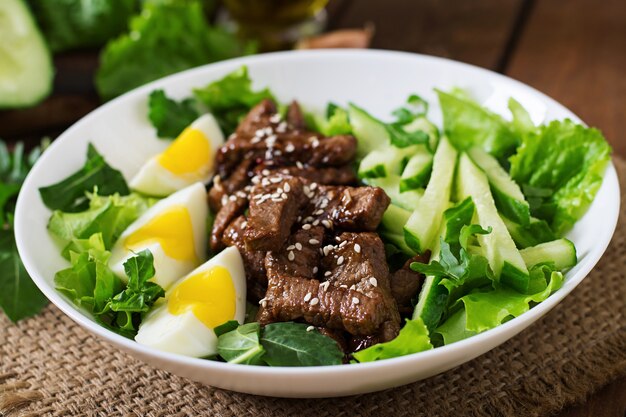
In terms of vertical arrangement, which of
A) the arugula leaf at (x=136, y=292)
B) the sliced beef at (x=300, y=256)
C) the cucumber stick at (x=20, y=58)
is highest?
the sliced beef at (x=300, y=256)

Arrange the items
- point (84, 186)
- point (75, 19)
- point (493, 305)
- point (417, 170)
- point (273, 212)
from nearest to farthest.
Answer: point (493, 305) → point (273, 212) → point (417, 170) → point (84, 186) → point (75, 19)

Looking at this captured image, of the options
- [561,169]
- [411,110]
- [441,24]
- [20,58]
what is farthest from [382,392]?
[441,24]

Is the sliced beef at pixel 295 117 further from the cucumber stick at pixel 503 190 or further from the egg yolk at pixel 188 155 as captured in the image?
the cucumber stick at pixel 503 190

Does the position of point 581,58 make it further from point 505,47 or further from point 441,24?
point 441,24

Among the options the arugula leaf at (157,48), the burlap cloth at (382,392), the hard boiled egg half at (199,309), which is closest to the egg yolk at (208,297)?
the hard boiled egg half at (199,309)

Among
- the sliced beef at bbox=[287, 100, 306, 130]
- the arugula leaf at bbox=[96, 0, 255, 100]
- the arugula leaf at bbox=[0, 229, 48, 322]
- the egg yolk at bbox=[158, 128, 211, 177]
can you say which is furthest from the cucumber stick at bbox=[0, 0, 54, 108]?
the sliced beef at bbox=[287, 100, 306, 130]

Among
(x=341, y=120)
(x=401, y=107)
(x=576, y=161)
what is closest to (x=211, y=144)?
(x=341, y=120)

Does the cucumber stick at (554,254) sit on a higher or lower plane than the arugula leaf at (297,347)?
higher
